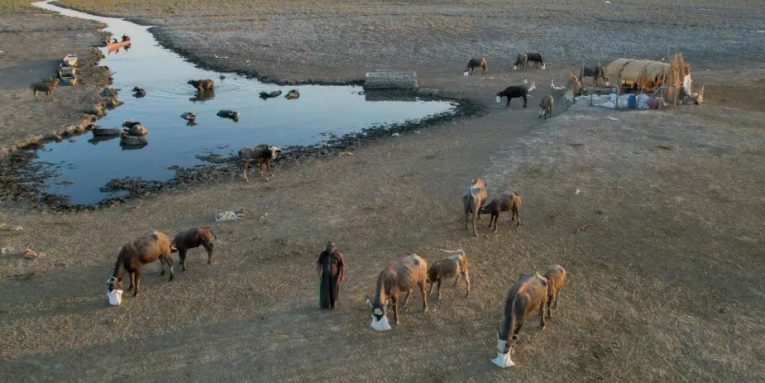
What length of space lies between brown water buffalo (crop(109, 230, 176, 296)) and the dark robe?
12.6 ft

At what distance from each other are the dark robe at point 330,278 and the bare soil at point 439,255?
301mm

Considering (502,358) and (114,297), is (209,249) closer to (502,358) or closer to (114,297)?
(114,297)

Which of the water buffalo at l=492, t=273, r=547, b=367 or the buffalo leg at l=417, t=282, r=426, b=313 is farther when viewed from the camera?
the buffalo leg at l=417, t=282, r=426, b=313

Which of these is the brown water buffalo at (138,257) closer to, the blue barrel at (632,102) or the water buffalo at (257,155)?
the water buffalo at (257,155)

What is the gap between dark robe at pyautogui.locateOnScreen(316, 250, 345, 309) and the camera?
42.2ft

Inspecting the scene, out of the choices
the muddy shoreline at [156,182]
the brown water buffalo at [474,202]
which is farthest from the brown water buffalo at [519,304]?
the muddy shoreline at [156,182]

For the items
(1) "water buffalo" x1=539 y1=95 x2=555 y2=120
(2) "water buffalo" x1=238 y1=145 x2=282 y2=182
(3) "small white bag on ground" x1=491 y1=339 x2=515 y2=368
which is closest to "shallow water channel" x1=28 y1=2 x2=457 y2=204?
(2) "water buffalo" x1=238 y1=145 x2=282 y2=182

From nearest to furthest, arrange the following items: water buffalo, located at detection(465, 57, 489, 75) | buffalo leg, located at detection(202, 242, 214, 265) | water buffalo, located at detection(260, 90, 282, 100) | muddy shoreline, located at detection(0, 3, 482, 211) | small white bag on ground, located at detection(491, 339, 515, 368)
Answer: small white bag on ground, located at detection(491, 339, 515, 368) < buffalo leg, located at detection(202, 242, 214, 265) < muddy shoreline, located at detection(0, 3, 482, 211) < water buffalo, located at detection(260, 90, 282, 100) < water buffalo, located at detection(465, 57, 489, 75)

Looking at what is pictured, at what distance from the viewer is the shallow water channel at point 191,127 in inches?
944

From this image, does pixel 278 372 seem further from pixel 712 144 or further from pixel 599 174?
pixel 712 144

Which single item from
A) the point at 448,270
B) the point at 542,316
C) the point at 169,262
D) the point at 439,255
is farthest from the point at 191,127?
the point at 542,316

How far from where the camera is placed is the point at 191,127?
29.5 m

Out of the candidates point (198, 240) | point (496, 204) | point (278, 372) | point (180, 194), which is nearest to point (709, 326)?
point (496, 204)

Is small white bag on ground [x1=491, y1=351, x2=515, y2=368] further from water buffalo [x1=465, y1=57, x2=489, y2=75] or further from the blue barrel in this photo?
water buffalo [x1=465, y1=57, x2=489, y2=75]
